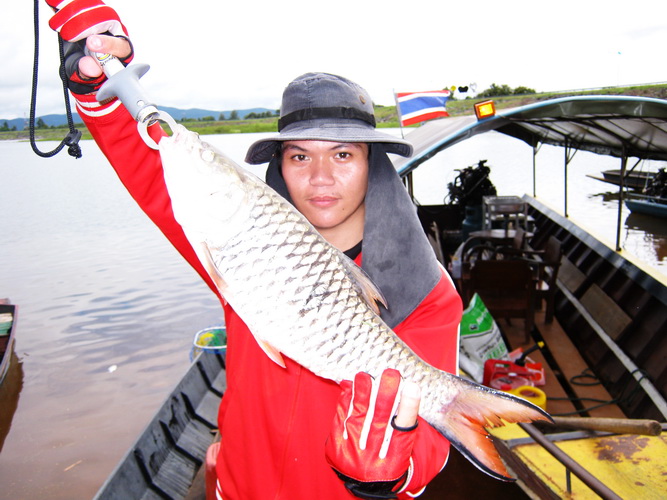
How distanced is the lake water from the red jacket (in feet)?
7.30

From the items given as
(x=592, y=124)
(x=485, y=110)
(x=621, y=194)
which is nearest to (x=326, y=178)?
(x=485, y=110)

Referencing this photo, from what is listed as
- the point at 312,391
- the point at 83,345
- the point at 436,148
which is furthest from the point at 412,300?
the point at 83,345

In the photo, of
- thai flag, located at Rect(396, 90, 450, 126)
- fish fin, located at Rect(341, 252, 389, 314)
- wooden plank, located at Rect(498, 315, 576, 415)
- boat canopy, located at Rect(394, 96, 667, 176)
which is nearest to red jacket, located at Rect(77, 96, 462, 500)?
fish fin, located at Rect(341, 252, 389, 314)

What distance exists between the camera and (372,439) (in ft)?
5.19

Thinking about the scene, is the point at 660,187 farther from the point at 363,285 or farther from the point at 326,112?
the point at 363,285

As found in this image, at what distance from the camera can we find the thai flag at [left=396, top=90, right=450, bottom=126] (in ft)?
24.0

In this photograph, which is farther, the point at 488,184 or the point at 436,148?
the point at 488,184

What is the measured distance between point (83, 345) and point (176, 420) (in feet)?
29.6

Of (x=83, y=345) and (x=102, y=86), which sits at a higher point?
(x=102, y=86)

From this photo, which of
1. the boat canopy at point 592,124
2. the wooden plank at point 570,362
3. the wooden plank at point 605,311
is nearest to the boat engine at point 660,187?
the boat canopy at point 592,124

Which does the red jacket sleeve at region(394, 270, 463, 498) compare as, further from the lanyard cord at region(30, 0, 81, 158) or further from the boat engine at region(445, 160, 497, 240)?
the boat engine at region(445, 160, 497, 240)

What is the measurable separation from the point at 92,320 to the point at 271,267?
14247 millimetres

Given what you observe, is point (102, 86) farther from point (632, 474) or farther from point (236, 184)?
point (632, 474)

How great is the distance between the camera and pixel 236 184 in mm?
1573
